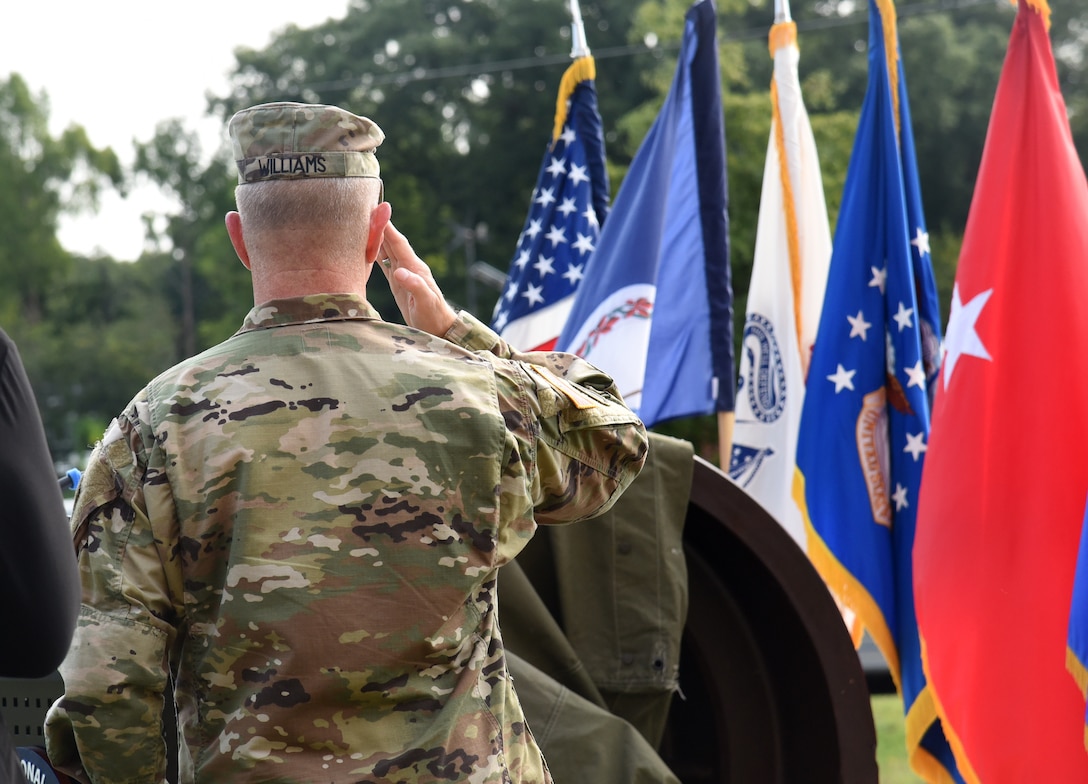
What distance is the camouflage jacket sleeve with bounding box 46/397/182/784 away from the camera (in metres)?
1.73

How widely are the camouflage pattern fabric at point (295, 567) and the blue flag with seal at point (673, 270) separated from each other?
299cm

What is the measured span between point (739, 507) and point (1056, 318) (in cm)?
137

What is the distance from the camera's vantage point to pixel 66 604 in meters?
1.52

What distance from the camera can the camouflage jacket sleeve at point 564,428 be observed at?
1953 mm

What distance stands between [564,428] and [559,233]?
13.0 ft

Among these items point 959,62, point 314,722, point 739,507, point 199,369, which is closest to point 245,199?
point 199,369

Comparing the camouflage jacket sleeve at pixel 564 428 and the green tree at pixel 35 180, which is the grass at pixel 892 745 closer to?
the camouflage jacket sleeve at pixel 564 428

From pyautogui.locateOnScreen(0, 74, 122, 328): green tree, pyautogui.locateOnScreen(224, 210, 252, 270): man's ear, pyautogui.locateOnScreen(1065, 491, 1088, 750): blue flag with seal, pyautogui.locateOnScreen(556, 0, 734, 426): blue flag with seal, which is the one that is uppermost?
pyautogui.locateOnScreen(224, 210, 252, 270): man's ear

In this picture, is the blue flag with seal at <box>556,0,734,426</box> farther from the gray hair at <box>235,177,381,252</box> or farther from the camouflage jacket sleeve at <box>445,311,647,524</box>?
the gray hair at <box>235,177,381,252</box>

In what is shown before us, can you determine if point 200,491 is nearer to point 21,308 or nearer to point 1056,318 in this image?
point 1056,318

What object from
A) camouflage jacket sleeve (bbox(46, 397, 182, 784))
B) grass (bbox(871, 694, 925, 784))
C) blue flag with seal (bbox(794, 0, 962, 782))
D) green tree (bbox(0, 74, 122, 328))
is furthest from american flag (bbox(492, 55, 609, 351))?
green tree (bbox(0, 74, 122, 328))

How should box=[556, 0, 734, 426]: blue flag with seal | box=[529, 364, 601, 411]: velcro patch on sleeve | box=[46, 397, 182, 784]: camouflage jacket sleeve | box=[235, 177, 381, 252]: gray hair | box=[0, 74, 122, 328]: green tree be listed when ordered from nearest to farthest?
box=[46, 397, 182, 784]: camouflage jacket sleeve → box=[235, 177, 381, 252]: gray hair → box=[529, 364, 601, 411]: velcro patch on sleeve → box=[556, 0, 734, 426]: blue flag with seal → box=[0, 74, 122, 328]: green tree

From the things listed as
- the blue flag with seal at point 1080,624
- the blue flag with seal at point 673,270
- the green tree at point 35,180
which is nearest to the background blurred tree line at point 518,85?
the green tree at point 35,180

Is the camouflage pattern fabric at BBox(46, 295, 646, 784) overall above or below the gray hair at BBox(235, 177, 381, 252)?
below
